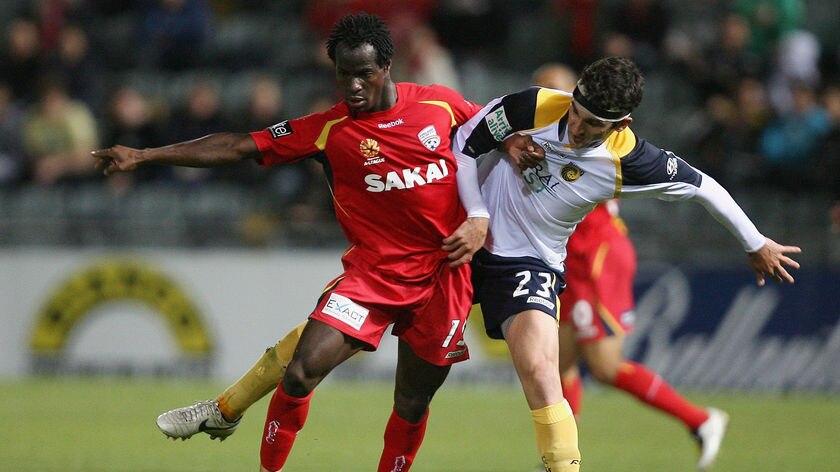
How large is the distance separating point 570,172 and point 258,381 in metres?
1.90

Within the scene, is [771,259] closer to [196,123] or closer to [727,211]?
[727,211]

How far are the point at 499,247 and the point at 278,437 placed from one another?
1464 mm

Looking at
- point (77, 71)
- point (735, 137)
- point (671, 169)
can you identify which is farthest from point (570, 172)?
point (77, 71)

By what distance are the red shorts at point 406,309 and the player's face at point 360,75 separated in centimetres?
84

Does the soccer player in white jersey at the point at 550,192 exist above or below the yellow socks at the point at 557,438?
above

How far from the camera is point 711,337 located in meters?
12.4

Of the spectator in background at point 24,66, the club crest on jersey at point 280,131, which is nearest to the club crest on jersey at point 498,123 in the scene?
the club crest on jersey at point 280,131

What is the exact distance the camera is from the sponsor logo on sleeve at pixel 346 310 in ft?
20.0

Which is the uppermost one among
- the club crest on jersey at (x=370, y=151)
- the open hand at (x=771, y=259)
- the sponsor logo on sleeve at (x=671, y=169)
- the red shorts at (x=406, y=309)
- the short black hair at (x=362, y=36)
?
the short black hair at (x=362, y=36)

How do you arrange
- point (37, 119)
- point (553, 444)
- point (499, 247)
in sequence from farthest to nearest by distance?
point (37, 119)
point (499, 247)
point (553, 444)

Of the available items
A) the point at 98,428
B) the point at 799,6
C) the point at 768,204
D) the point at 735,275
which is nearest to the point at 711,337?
the point at 735,275

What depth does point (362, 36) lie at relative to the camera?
5.96 meters

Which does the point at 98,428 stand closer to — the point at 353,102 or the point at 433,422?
the point at 433,422

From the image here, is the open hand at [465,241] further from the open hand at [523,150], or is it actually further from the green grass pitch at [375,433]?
the green grass pitch at [375,433]
